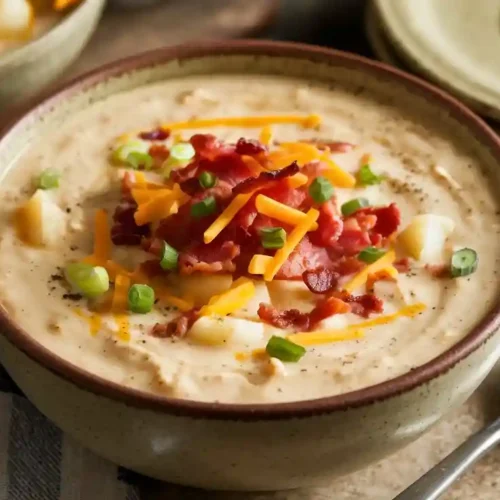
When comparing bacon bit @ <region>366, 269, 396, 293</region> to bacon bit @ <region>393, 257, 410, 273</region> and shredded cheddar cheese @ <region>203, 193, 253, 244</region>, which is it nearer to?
bacon bit @ <region>393, 257, 410, 273</region>

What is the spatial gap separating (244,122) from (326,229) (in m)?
0.35

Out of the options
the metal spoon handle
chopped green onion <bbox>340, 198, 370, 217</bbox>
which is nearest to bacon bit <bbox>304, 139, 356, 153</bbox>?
chopped green onion <bbox>340, 198, 370, 217</bbox>

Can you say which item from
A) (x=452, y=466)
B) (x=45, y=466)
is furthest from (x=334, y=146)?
(x=45, y=466)

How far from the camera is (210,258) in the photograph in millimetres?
1189

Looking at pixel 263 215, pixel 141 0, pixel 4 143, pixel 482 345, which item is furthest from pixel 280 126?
pixel 141 0

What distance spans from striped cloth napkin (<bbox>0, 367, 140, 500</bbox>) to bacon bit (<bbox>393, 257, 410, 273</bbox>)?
0.46 metres

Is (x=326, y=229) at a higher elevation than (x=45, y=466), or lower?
higher

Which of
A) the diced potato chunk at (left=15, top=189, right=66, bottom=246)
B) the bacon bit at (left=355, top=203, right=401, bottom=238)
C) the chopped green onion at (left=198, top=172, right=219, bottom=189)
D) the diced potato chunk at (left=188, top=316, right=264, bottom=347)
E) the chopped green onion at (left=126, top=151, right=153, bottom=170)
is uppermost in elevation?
the bacon bit at (left=355, top=203, right=401, bottom=238)

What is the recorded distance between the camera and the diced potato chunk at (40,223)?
128 centimetres

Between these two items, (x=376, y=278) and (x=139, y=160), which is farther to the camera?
(x=139, y=160)

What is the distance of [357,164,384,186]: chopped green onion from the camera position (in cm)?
138

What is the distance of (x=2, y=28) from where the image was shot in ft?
5.73

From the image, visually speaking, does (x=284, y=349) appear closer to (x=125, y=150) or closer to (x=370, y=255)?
(x=370, y=255)

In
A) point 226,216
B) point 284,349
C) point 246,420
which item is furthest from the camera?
point 226,216
